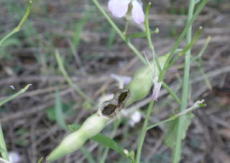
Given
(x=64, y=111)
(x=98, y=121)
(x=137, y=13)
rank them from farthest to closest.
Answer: (x=64, y=111)
(x=137, y=13)
(x=98, y=121)

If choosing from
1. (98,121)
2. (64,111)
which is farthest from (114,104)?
(64,111)

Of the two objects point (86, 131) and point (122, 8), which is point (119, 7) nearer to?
point (122, 8)

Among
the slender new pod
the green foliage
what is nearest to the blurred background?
the green foliage

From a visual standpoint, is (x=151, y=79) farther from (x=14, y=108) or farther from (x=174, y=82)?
(x=14, y=108)

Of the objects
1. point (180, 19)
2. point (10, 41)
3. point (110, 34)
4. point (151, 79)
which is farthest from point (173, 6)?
point (151, 79)

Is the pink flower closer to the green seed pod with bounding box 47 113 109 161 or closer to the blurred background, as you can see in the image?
the green seed pod with bounding box 47 113 109 161

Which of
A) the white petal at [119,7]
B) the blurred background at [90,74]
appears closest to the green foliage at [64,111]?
the blurred background at [90,74]
